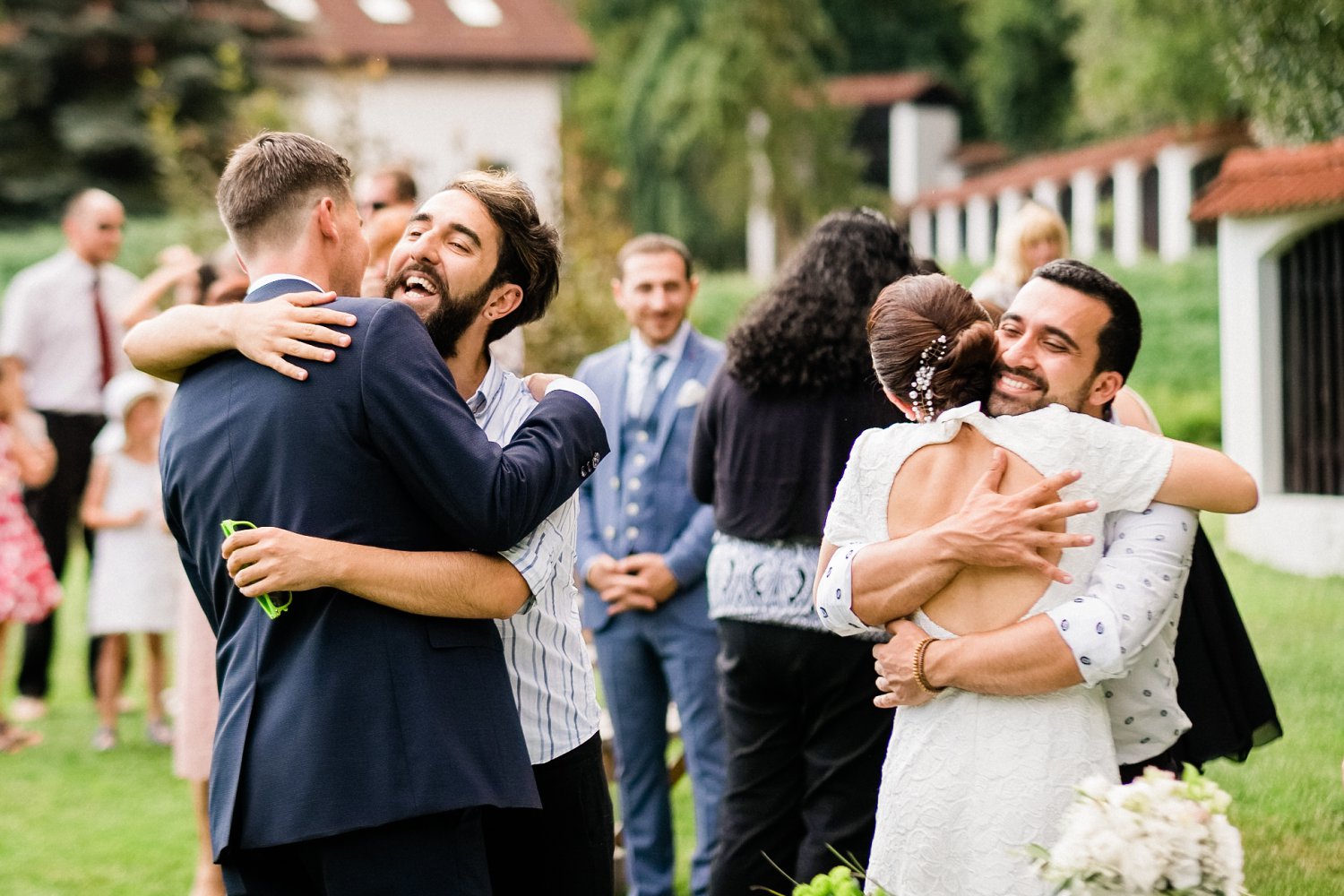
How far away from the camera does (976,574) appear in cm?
276

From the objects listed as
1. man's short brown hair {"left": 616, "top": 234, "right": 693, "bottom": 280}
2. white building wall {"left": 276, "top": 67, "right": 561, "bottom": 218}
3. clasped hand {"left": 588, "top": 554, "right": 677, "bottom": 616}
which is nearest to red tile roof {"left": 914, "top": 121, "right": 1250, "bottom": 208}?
white building wall {"left": 276, "top": 67, "right": 561, "bottom": 218}

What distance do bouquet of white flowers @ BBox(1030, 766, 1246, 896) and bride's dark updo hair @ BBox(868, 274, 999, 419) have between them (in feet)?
2.71

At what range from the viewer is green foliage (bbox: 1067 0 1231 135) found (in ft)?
36.7

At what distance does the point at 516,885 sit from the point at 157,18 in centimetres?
2472

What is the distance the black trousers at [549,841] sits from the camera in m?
2.87

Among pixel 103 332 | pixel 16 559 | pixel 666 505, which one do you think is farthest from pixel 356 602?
pixel 103 332

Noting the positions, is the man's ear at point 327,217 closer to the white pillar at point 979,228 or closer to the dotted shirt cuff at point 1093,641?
the dotted shirt cuff at point 1093,641

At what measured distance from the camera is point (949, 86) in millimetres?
43000

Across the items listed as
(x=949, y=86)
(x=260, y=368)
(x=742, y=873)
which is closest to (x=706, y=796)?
(x=742, y=873)

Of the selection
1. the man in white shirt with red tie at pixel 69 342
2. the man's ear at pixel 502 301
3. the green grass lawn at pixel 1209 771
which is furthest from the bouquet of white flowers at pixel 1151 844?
the man in white shirt with red tie at pixel 69 342

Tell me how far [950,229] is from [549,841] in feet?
103

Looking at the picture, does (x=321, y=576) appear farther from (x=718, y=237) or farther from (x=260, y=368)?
(x=718, y=237)

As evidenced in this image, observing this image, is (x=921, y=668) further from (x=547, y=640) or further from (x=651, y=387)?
(x=651, y=387)

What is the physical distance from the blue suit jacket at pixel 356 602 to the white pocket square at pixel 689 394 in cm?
267
